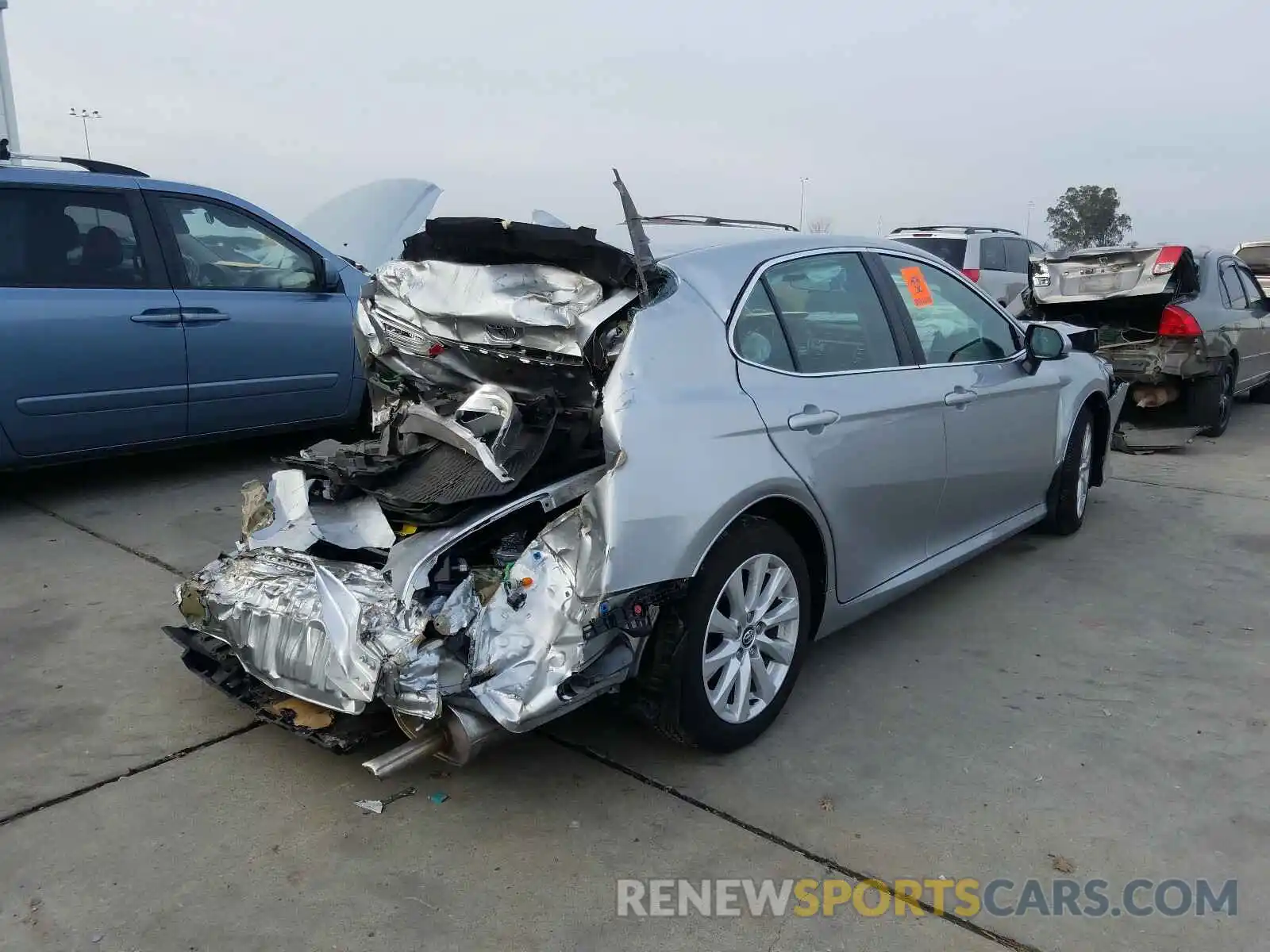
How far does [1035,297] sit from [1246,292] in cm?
224

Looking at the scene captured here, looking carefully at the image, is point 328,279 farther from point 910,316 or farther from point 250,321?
point 910,316

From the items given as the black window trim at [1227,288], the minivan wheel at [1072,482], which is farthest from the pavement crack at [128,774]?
the black window trim at [1227,288]

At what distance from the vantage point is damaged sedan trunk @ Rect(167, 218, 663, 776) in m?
2.68

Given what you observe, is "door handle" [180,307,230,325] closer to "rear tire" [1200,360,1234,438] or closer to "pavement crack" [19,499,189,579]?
"pavement crack" [19,499,189,579]

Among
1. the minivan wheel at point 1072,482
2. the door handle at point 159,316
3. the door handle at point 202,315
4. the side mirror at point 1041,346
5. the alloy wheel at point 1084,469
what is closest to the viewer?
the side mirror at point 1041,346

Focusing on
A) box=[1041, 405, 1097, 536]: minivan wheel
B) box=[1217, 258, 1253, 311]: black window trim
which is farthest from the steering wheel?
box=[1217, 258, 1253, 311]: black window trim

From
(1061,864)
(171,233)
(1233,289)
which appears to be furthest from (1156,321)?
(171,233)

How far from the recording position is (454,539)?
2.89 meters

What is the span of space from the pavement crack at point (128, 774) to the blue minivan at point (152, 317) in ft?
9.56

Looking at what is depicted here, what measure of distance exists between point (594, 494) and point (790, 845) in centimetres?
110

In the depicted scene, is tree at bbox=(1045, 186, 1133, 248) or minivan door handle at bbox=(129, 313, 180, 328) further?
tree at bbox=(1045, 186, 1133, 248)

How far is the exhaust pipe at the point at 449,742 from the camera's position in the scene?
2.65 meters

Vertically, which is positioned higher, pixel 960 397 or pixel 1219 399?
pixel 960 397

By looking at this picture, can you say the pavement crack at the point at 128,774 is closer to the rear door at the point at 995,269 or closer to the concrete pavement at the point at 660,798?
the concrete pavement at the point at 660,798
